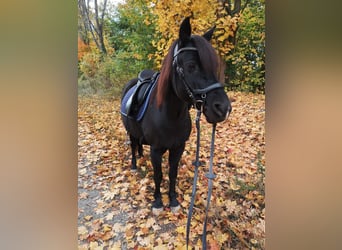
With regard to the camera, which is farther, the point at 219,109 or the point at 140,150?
the point at 140,150

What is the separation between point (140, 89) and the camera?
132cm

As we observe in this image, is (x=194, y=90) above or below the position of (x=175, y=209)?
above

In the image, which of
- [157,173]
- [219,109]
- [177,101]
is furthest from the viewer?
[157,173]

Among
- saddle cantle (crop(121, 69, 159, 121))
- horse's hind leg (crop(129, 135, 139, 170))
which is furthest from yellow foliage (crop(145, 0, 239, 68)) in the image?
horse's hind leg (crop(129, 135, 139, 170))

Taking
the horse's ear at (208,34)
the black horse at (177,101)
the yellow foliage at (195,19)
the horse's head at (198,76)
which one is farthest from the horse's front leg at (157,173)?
the horse's ear at (208,34)

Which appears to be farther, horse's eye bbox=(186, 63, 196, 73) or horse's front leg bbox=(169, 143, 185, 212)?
horse's front leg bbox=(169, 143, 185, 212)

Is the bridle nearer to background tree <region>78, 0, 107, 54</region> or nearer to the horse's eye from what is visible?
the horse's eye

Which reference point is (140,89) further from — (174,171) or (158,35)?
(174,171)

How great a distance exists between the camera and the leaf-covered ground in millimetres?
1256

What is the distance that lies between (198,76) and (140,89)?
1.13 feet

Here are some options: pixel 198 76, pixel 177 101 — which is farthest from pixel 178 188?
pixel 198 76

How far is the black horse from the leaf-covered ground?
41 millimetres
